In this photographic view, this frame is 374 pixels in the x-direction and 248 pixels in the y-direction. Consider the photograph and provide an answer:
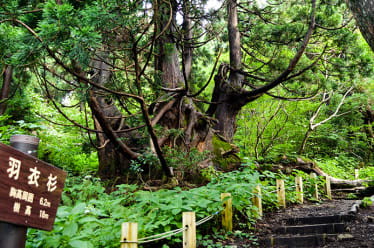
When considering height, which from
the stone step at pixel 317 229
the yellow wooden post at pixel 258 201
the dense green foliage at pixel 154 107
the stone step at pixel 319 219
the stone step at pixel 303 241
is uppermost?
the dense green foliage at pixel 154 107

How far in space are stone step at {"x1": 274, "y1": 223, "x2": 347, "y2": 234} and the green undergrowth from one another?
58cm

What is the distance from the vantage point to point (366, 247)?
3533mm

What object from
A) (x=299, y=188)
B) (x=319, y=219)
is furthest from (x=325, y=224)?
(x=299, y=188)

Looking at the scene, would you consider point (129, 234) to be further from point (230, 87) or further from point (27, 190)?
point (230, 87)

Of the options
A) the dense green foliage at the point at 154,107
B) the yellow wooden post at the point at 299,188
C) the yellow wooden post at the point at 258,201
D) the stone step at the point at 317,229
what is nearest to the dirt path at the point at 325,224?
the stone step at the point at 317,229

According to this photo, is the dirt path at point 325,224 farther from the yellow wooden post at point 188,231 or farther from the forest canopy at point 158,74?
the forest canopy at point 158,74

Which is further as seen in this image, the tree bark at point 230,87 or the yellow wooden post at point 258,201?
the tree bark at point 230,87

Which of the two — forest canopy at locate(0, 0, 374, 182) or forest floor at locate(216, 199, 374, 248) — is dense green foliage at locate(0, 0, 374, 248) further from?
forest floor at locate(216, 199, 374, 248)

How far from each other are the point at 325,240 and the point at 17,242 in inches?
153

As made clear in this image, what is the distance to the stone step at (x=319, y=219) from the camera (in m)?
5.13

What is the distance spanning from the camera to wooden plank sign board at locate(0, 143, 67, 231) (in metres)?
1.54

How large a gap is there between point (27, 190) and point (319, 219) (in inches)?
200

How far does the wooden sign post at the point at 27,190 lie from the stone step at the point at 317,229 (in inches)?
154

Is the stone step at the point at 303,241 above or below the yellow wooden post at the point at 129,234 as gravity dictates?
below
